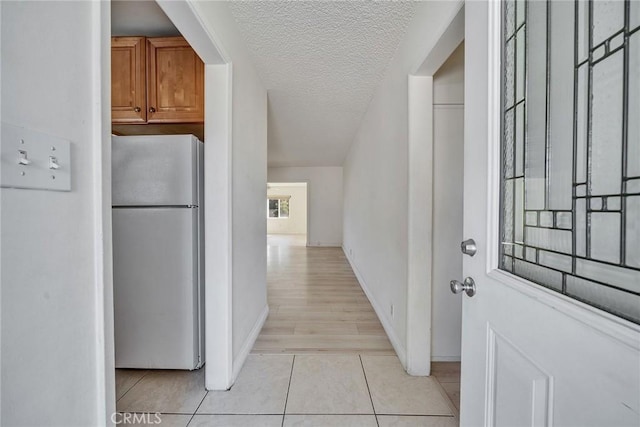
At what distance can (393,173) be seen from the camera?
2199 millimetres

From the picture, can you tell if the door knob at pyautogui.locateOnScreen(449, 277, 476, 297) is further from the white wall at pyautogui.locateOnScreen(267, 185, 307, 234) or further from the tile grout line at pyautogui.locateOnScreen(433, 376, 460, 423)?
the white wall at pyautogui.locateOnScreen(267, 185, 307, 234)

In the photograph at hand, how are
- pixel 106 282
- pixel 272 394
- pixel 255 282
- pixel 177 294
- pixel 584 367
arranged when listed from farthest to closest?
pixel 255 282, pixel 177 294, pixel 272 394, pixel 106 282, pixel 584 367

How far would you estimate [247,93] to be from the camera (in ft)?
6.81

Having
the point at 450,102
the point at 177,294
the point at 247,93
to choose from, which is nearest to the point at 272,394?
the point at 177,294

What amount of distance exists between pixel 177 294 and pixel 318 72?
86.4 inches

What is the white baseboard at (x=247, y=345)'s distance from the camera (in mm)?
1766

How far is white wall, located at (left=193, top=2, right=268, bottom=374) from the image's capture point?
65.6 inches

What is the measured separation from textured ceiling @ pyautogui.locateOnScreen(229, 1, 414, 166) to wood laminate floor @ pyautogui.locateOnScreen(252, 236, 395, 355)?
2.42m

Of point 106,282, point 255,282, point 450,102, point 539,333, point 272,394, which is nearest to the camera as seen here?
point 539,333

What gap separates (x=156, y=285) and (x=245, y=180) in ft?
3.12

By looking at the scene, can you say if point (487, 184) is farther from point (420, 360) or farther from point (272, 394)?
point (272, 394)

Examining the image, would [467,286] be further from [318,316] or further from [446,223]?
[318,316]

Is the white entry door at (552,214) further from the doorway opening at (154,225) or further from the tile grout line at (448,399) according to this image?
the doorway opening at (154,225)

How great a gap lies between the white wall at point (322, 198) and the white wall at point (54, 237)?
266 inches
